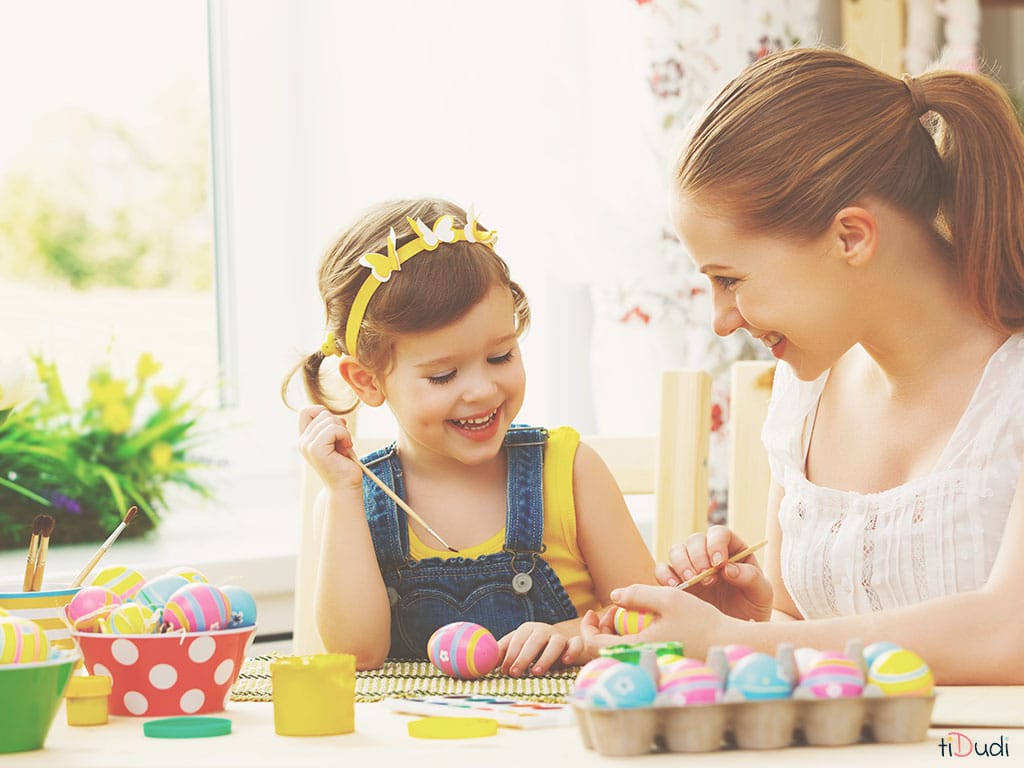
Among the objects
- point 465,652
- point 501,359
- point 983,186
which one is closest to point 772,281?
point 983,186

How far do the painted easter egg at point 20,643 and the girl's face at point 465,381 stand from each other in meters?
0.59

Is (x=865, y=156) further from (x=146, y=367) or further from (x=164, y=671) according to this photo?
(x=146, y=367)

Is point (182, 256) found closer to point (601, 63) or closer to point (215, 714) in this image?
point (601, 63)

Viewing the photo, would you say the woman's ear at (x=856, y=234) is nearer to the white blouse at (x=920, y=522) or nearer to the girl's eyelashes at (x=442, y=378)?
the white blouse at (x=920, y=522)

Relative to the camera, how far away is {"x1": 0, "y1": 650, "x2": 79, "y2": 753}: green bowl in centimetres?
80

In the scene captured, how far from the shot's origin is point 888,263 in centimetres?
126

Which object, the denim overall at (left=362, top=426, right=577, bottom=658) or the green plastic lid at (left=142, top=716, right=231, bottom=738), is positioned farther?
the denim overall at (left=362, top=426, right=577, bottom=658)

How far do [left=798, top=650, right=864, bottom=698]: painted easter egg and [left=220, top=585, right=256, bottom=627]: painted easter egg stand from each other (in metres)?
0.41

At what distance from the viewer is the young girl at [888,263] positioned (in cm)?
122

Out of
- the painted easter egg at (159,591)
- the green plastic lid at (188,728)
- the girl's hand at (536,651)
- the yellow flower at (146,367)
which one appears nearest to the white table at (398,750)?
the green plastic lid at (188,728)

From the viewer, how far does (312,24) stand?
252 centimetres

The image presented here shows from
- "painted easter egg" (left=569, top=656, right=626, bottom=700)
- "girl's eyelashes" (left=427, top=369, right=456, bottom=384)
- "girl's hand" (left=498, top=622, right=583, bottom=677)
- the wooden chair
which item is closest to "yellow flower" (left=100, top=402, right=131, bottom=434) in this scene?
the wooden chair

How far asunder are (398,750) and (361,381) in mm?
749

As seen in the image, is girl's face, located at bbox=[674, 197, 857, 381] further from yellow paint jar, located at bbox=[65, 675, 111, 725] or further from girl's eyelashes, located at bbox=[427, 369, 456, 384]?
yellow paint jar, located at bbox=[65, 675, 111, 725]
